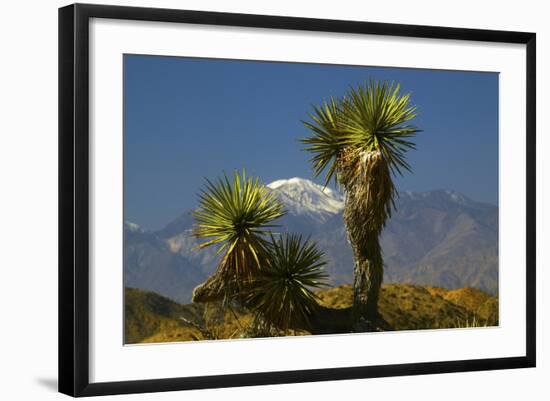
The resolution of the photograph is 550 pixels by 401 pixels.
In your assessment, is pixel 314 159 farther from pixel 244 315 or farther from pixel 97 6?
pixel 97 6

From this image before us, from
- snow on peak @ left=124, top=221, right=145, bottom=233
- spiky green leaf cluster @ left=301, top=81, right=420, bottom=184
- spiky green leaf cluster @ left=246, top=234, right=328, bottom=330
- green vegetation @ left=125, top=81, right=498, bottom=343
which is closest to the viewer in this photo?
snow on peak @ left=124, top=221, right=145, bottom=233

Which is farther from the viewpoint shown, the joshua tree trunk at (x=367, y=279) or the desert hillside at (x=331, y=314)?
the joshua tree trunk at (x=367, y=279)

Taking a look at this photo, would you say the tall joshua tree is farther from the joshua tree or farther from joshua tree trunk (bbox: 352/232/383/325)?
the joshua tree

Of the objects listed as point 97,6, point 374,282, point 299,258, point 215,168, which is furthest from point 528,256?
point 97,6

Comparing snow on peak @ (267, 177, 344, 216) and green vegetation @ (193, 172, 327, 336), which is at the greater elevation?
snow on peak @ (267, 177, 344, 216)

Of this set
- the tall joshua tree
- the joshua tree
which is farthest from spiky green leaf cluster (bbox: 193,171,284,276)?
the tall joshua tree

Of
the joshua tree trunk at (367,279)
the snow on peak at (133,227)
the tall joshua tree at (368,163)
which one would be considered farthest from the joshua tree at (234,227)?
the joshua tree trunk at (367,279)

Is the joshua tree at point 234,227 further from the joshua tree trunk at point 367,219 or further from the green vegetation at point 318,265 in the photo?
the joshua tree trunk at point 367,219
